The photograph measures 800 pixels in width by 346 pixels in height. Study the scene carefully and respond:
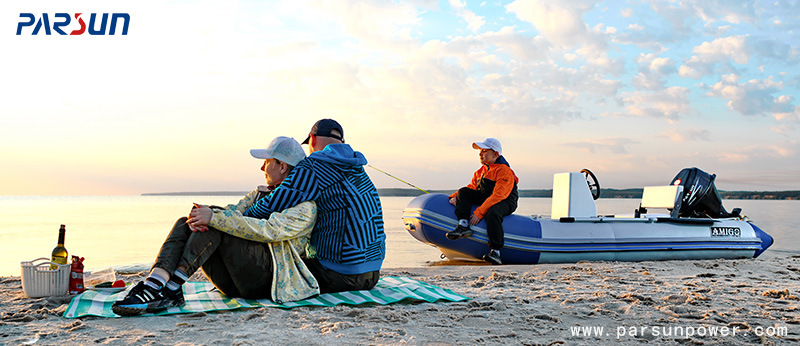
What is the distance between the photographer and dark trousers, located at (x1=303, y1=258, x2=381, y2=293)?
3572mm

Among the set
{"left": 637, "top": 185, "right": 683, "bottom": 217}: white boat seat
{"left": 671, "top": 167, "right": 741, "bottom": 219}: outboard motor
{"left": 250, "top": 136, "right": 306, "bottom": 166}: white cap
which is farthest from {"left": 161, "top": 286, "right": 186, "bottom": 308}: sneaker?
{"left": 671, "top": 167, "right": 741, "bottom": 219}: outboard motor

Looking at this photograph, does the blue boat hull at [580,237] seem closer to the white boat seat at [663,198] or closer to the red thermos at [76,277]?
the white boat seat at [663,198]

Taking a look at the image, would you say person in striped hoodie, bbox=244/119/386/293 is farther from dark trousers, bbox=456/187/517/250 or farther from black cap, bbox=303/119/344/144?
dark trousers, bbox=456/187/517/250

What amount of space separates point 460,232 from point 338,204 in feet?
13.6

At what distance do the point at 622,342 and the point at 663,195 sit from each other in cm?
658

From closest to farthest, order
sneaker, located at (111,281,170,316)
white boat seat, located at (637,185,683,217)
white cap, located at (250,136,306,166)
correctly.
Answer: sneaker, located at (111,281,170,316) → white cap, located at (250,136,306,166) → white boat seat, located at (637,185,683,217)

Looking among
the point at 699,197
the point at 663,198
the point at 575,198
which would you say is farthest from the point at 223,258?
the point at 699,197

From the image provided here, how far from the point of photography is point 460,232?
737cm

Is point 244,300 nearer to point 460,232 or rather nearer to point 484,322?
point 484,322

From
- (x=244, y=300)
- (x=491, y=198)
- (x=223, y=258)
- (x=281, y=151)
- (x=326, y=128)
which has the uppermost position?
(x=326, y=128)

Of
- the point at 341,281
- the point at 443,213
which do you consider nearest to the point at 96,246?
the point at 443,213

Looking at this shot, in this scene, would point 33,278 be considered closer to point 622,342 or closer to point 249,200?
point 249,200

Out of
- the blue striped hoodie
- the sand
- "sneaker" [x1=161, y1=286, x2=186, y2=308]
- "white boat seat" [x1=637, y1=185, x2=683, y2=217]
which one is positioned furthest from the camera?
"white boat seat" [x1=637, y1=185, x2=683, y2=217]

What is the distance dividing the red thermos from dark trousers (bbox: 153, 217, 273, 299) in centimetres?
113
